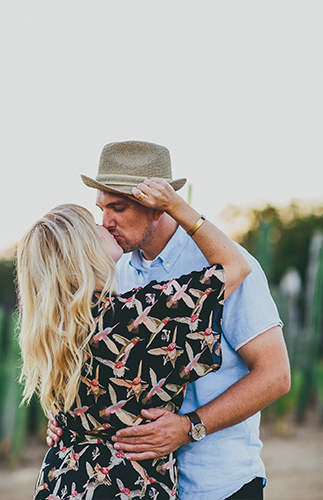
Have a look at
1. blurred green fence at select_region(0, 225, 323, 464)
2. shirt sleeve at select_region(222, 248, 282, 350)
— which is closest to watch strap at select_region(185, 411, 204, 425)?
shirt sleeve at select_region(222, 248, 282, 350)

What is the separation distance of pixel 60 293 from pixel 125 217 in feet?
1.85

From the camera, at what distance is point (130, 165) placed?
79.6 inches

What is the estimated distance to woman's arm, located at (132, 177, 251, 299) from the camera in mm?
1670

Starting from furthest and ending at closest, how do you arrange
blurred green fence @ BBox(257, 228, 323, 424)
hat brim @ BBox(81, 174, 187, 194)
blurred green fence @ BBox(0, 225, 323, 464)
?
blurred green fence @ BBox(257, 228, 323, 424), blurred green fence @ BBox(0, 225, 323, 464), hat brim @ BBox(81, 174, 187, 194)

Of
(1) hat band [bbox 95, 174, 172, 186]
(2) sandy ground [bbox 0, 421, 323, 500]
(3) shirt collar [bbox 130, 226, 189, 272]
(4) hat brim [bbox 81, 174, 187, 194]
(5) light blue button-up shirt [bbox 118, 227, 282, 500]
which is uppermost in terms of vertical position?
(1) hat band [bbox 95, 174, 172, 186]

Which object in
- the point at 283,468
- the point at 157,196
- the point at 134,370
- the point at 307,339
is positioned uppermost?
the point at 157,196

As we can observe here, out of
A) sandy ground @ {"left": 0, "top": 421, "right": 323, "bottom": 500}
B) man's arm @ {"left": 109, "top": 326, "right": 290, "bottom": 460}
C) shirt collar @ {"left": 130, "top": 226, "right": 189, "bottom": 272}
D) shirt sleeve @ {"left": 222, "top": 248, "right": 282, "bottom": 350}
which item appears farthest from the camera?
sandy ground @ {"left": 0, "top": 421, "right": 323, "bottom": 500}

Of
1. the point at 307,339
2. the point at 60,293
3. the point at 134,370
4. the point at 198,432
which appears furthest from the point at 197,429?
the point at 307,339

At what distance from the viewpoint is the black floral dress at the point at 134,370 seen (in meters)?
1.53

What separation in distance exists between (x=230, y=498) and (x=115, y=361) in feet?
2.45

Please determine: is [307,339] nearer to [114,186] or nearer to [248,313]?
[248,313]

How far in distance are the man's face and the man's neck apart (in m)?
0.06

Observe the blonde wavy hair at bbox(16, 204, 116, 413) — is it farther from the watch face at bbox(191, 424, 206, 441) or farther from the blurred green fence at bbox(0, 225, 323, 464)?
the blurred green fence at bbox(0, 225, 323, 464)

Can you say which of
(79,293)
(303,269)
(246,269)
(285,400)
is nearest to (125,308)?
(79,293)
